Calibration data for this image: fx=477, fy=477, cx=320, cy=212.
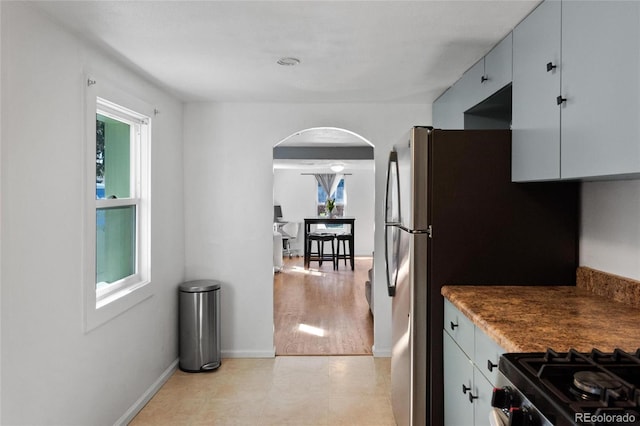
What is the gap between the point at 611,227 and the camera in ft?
7.20

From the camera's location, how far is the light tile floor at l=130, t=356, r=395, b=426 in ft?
10.2

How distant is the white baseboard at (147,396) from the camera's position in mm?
3023

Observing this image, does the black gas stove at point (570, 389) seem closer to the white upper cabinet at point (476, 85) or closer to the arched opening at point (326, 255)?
the white upper cabinet at point (476, 85)

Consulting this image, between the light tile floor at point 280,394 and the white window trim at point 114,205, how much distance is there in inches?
31.7

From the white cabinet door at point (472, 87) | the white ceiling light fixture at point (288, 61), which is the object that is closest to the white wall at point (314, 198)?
the white cabinet door at point (472, 87)

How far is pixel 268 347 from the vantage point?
438 cm

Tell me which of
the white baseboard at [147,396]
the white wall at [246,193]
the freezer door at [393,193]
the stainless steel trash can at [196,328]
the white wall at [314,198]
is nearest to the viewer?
the freezer door at [393,193]

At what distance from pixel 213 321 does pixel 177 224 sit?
2.93ft

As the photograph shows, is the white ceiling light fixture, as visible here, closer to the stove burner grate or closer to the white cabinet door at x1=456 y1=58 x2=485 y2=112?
the white cabinet door at x1=456 y1=58 x2=485 y2=112

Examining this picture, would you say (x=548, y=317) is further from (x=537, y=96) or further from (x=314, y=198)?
(x=314, y=198)

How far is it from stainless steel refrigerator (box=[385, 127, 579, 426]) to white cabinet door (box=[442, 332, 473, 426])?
0.08m

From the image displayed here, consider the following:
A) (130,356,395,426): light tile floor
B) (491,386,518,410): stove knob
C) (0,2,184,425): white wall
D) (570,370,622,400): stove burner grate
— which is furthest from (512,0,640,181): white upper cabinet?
(0,2,184,425): white wall

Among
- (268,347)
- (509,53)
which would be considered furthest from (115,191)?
(509,53)
